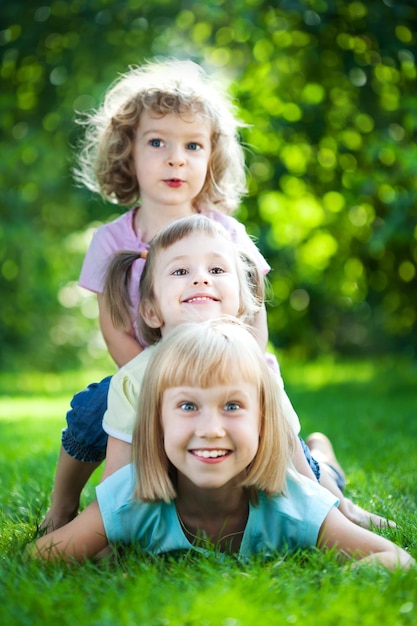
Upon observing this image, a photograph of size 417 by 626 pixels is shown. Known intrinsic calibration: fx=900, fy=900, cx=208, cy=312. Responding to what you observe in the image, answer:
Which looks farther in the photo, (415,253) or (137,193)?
(415,253)

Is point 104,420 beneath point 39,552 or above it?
above

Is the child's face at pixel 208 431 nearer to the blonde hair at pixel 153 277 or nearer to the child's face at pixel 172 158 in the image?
the blonde hair at pixel 153 277

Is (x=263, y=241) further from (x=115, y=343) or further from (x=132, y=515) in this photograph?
(x=132, y=515)

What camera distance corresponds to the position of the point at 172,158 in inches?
131

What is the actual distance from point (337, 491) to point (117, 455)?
91 centimetres

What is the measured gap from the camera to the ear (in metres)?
2.93

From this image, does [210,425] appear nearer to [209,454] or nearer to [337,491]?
[209,454]

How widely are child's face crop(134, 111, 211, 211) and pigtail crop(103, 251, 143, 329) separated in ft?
1.03

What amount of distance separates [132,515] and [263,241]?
610cm

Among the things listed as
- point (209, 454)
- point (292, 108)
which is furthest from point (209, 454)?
point (292, 108)

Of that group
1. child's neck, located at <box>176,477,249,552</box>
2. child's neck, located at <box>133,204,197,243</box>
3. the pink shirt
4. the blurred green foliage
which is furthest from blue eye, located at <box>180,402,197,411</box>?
the blurred green foliage

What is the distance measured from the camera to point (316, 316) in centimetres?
1348

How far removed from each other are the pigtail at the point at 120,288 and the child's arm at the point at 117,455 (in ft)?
1.69

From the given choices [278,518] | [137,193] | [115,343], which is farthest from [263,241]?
[278,518]
